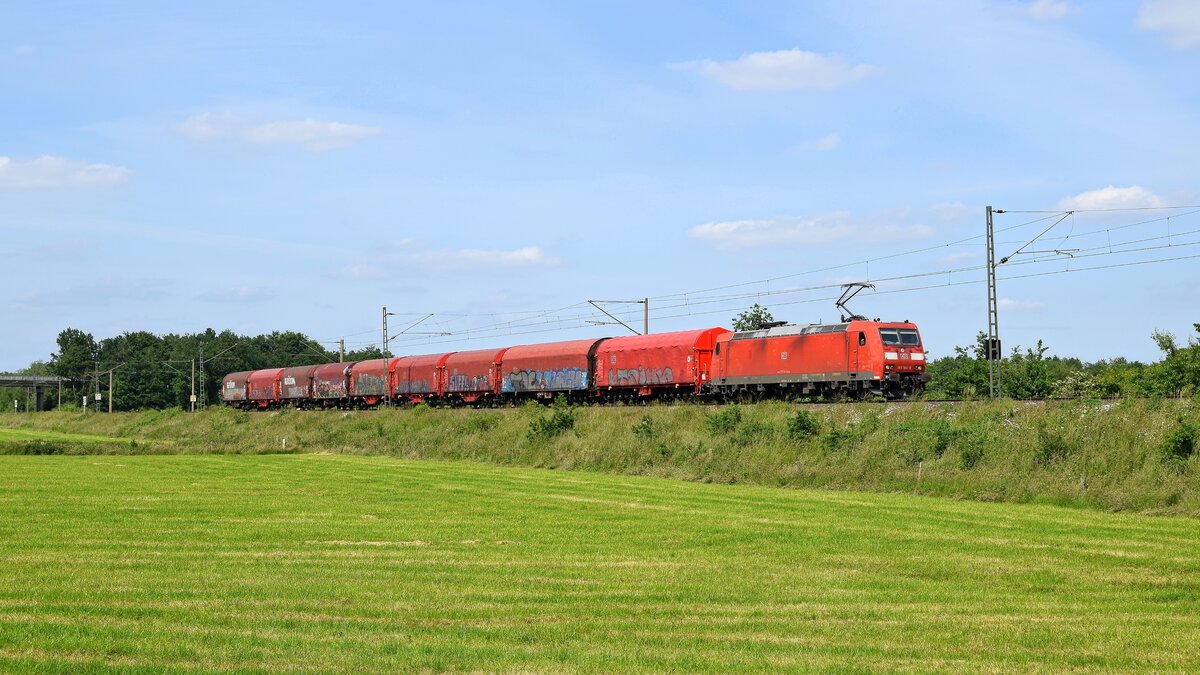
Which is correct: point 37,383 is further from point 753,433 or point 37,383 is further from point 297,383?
point 753,433

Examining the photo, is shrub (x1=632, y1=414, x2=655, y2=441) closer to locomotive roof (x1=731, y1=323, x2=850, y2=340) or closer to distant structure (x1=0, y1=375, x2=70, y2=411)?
locomotive roof (x1=731, y1=323, x2=850, y2=340)

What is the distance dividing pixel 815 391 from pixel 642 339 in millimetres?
12782

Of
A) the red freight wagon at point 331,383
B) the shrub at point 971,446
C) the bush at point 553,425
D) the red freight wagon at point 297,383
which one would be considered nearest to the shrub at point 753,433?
the shrub at point 971,446

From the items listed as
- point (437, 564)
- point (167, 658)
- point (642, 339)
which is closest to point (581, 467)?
point (642, 339)

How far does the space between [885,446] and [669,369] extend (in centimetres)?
2318

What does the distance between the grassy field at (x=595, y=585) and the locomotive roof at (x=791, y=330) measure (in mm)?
18314

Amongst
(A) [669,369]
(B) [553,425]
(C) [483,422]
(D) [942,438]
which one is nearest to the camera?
(D) [942,438]

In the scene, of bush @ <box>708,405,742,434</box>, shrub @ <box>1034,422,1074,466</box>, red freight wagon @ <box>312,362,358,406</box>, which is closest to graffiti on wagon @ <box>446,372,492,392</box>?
red freight wagon @ <box>312,362,358,406</box>

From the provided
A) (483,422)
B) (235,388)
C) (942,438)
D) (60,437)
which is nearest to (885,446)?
(942,438)

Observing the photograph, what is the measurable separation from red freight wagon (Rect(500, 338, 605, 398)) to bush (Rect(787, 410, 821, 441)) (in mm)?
25661

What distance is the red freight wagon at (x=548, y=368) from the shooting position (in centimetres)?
6481

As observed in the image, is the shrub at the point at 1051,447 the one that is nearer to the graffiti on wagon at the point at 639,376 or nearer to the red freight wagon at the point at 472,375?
the graffiti on wagon at the point at 639,376

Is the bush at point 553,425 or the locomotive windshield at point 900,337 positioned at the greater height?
the locomotive windshield at point 900,337

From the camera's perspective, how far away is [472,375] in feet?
247
